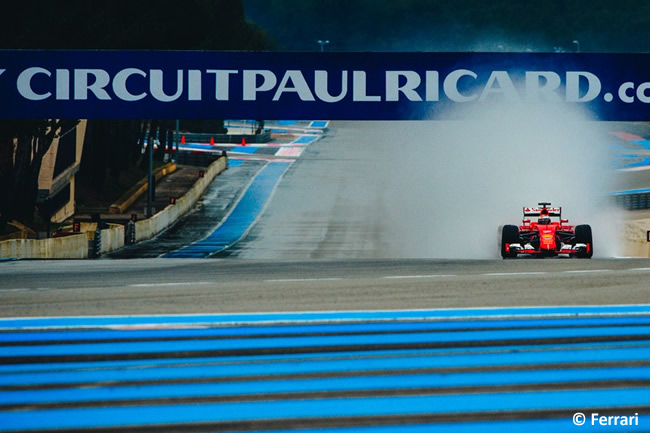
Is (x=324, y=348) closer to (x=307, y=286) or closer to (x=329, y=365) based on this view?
(x=329, y=365)

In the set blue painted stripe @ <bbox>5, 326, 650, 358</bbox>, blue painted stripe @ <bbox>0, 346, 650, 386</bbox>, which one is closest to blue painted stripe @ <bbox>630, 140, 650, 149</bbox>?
blue painted stripe @ <bbox>5, 326, 650, 358</bbox>

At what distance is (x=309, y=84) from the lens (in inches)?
751

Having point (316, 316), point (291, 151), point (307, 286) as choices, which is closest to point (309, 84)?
point (307, 286)

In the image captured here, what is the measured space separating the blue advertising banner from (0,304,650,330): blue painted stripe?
7902 mm

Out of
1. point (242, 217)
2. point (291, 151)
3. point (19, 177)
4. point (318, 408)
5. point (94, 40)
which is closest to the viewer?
point (318, 408)

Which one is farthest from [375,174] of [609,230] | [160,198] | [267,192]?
[609,230]

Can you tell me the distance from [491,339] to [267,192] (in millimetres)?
49454

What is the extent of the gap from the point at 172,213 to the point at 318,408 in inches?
1655

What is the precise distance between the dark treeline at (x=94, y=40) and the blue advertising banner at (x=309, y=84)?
14.3 metres

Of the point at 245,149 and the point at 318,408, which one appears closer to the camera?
the point at 318,408

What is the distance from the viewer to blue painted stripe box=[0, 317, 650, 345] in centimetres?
1032

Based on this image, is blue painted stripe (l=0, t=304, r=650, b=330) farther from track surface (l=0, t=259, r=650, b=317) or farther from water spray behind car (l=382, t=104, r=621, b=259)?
water spray behind car (l=382, t=104, r=621, b=259)

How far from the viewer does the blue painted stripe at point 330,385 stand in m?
8.13

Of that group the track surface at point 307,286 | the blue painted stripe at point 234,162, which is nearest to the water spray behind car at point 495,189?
the track surface at point 307,286
